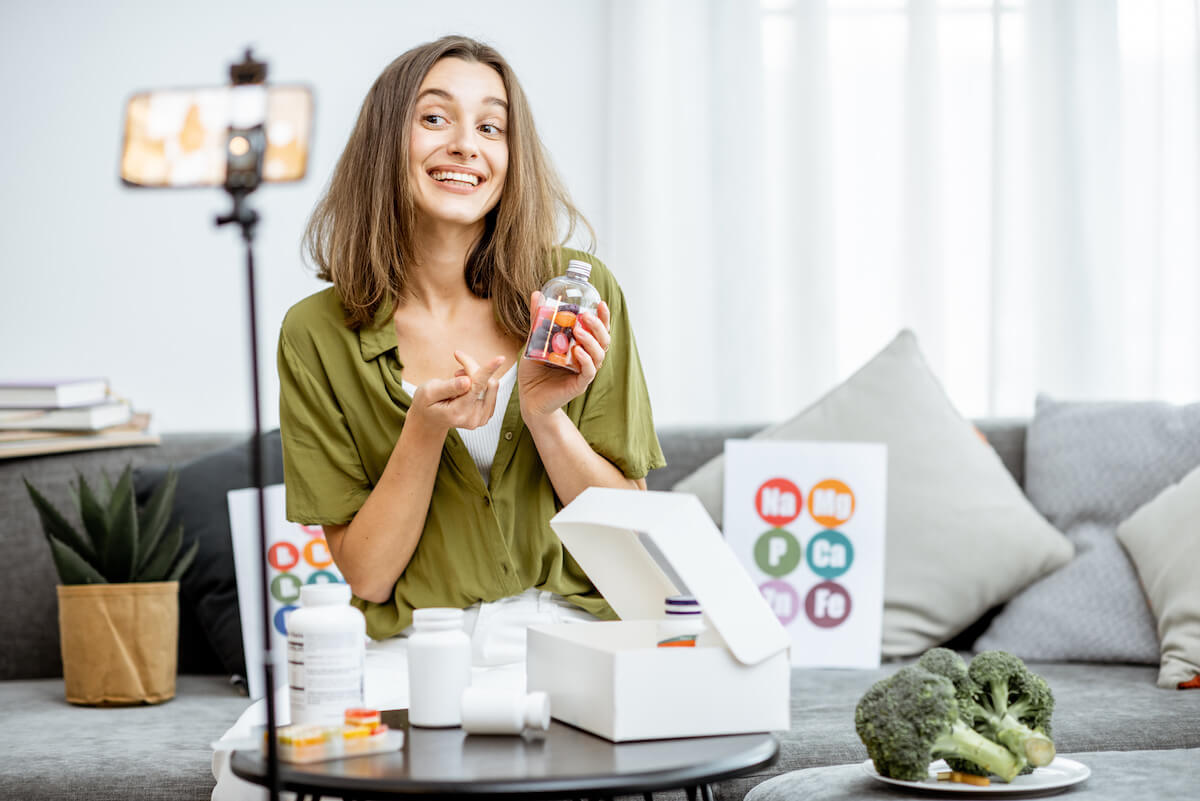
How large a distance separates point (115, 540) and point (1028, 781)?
1.45 m

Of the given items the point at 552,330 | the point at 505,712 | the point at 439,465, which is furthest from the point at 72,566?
the point at 505,712

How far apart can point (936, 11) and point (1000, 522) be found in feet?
4.09

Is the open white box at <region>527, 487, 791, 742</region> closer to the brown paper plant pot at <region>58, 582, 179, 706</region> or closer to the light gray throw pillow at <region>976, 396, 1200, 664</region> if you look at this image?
the brown paper plant pot at <region>58, 582, 179, 706</region>

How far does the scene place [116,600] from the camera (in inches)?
77.0

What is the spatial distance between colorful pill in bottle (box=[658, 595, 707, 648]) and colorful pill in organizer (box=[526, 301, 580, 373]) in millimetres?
331

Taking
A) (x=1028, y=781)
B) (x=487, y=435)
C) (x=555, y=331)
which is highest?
(x=555, y=331)

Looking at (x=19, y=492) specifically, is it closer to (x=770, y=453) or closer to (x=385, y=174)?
(x=385, y=174)

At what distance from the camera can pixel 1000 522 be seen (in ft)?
7.09

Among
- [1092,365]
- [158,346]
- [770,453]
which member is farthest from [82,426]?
[1092,365]

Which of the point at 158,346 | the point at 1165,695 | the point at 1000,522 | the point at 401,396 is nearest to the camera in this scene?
the point at 401,396

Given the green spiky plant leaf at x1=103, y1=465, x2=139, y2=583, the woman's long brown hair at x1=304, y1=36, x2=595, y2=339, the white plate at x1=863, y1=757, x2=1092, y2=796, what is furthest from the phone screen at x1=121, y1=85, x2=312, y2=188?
the green spiky plant leaf at x1=103, y1=465, x2=139, y2=583

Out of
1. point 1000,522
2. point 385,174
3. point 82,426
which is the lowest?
point 1000,522

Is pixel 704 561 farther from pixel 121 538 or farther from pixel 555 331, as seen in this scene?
pixel 121 538

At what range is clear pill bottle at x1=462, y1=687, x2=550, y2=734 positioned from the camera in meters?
1.04
